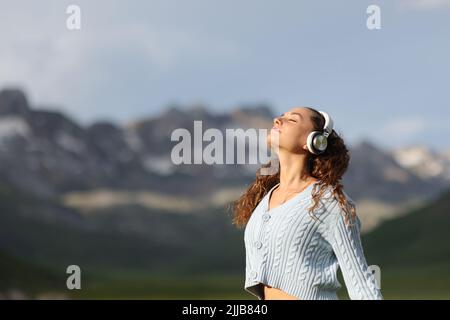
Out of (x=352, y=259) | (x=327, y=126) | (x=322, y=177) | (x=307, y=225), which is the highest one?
(x=327, y=126)

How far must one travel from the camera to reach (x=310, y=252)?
5.27m

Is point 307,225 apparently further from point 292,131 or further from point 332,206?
point 292,131

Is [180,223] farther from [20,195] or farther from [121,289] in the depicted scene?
[121,289]

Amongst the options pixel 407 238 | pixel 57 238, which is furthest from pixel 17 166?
pixel 407 238

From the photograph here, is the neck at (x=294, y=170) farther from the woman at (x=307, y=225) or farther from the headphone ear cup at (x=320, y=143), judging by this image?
the headphone ear cup at (x=320, y=143)

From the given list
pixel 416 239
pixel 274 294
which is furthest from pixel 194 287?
A: pixel 274 294

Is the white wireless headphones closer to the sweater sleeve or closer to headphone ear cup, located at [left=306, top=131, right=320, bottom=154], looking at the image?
headphone ear cup, located at [left=306, top=131, right=320, bottom=154]

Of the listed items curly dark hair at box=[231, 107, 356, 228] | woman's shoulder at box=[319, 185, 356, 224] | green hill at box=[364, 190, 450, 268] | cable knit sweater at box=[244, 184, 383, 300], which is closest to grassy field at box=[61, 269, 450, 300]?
green hill at box=[364, 190, 450, 268]

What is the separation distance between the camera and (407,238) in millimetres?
126562

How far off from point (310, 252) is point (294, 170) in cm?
62

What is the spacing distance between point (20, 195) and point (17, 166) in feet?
56.2

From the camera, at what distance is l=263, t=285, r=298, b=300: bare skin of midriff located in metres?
5.35

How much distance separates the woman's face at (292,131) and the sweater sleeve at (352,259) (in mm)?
576

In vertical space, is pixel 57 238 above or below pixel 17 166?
below
